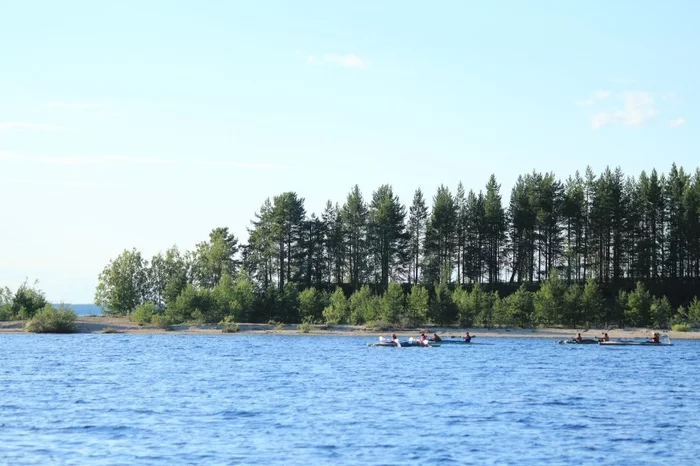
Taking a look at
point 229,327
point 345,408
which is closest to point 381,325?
point 229,327

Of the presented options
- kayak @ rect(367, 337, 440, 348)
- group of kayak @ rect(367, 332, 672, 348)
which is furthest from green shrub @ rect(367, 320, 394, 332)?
kayak @ rect(367, 337, 440, 348)

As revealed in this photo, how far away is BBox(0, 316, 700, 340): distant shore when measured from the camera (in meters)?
109

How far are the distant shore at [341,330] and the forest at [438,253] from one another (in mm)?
2396

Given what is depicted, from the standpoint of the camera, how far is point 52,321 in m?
115

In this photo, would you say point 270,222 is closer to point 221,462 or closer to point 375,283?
point 375,283

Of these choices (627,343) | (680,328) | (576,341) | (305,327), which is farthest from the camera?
(305,327)

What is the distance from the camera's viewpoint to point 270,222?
139 meters

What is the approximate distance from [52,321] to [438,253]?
57.1 m

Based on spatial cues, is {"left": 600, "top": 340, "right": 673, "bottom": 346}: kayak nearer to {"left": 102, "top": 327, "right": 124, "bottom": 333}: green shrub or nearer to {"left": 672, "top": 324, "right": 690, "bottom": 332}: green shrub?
{"left": 672, "top": 324, "right": 690, "bottom": 332}: green shrub

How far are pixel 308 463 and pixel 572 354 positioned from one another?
5763 cm

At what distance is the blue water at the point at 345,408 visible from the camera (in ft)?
105

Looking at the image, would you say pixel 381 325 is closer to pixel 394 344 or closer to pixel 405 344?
pixel 405 344

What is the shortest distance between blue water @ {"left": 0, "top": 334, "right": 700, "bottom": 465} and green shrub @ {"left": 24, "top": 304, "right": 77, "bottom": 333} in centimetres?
3600

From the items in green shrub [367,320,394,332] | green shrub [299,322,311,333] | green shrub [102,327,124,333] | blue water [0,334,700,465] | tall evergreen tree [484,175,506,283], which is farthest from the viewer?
tall evergreen tree [484,175,506,283]
